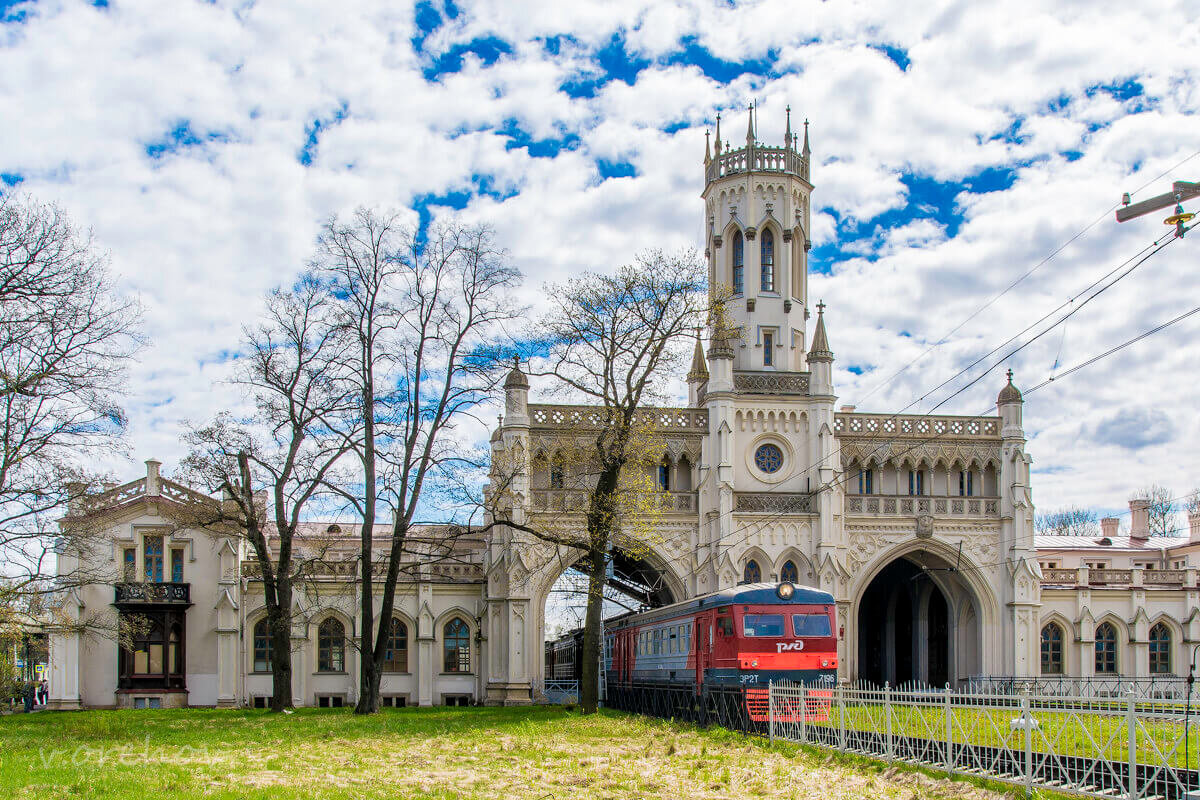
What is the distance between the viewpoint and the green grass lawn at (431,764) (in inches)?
599

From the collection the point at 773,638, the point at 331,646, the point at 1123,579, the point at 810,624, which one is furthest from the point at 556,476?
the point at 1123,579

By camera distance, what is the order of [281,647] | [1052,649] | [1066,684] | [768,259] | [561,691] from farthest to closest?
[768,259] → [1052,649] → [561,691] → [1066,684] → [281,647]

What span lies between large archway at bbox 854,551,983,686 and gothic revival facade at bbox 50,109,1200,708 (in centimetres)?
11

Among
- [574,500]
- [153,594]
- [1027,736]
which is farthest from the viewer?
[574,500]

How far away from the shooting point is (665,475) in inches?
1772

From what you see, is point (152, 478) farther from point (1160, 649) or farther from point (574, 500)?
point (1160, 649)

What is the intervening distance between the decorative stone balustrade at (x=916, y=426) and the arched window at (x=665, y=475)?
21.7 feet

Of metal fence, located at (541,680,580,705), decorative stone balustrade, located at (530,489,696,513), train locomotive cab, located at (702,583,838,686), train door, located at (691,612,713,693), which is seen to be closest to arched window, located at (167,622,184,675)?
metal fence, located at (541,680,580,705)

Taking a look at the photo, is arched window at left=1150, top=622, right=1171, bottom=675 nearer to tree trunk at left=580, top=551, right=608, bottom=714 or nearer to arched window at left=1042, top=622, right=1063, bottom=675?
arched window at left=1042, top=622, right=1063, bottom=675

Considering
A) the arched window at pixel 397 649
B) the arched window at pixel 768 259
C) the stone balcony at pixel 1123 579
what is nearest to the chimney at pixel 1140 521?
the stone balcony at pixel 1123 579

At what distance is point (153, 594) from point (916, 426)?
28494mm

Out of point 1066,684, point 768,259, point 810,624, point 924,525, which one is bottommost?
point 1066,684

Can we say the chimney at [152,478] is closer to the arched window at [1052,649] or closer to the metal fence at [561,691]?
the metal fence at [561,691]

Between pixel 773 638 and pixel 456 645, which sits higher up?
pixel 773 638
